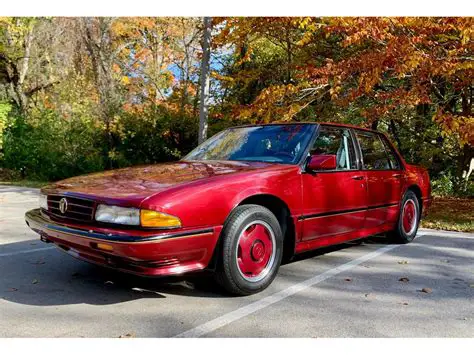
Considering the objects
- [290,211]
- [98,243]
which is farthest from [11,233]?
[290,211]

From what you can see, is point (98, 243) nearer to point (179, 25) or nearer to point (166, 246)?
point (166, 246)

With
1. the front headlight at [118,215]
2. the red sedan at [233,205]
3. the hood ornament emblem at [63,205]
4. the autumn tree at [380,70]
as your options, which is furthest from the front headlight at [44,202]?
the autumn tree at [380,70]

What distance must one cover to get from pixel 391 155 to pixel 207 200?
314cm

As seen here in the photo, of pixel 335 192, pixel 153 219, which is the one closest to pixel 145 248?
pixel 153 219

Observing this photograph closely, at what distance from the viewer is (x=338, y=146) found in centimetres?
467

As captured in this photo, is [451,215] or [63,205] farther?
[451,215]

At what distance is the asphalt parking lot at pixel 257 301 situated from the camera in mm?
2869

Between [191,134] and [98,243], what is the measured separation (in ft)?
44.4

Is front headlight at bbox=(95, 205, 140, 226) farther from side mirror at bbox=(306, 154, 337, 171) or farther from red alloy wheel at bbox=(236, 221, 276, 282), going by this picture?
side mirror at bbox=(306, 154, 337, 171)

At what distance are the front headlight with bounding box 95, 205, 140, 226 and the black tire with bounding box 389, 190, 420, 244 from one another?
3.62m

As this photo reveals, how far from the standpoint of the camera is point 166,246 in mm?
3033

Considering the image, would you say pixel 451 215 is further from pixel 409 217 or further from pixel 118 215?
pixel 118 215

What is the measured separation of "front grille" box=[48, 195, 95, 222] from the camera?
3.28 metres

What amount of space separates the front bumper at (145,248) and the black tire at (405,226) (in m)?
3.09
